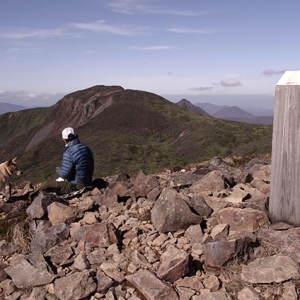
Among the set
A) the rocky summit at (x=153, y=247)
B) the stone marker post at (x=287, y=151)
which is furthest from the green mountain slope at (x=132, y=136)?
the stone marker post at (x=287, y=151)

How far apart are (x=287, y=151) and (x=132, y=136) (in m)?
81.6

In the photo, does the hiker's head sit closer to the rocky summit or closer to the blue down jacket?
the blue down jacket

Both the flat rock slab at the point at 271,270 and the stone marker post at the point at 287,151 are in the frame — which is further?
the stone marker post at the point at 287,151

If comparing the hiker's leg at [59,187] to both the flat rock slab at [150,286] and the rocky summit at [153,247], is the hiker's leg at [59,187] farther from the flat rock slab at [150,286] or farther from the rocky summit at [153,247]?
the flat rock slab at [150,286]

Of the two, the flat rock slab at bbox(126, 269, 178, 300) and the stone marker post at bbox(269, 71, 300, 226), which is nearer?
the flat rock slab at bbox(126, 269, 178, 300)

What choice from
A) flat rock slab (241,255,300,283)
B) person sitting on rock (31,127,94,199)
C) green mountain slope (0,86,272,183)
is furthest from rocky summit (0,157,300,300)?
green mountain slope (0,86,272,183)

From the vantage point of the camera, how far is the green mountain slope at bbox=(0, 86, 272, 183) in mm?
66125

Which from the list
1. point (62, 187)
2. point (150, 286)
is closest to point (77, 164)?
point (62, 187)

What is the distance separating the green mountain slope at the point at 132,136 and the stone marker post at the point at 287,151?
4112cm

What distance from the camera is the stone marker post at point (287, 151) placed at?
562 centimetres

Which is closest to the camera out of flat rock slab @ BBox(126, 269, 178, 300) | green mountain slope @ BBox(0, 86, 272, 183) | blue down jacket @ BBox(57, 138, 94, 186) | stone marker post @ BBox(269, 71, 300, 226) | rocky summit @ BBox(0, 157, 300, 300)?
flat rock slab @ BBox(126, 269, 178, 300)

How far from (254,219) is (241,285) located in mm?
1665

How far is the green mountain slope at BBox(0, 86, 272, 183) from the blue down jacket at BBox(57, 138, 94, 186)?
3728 cm

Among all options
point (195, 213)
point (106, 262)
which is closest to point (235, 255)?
point (195, 213)
